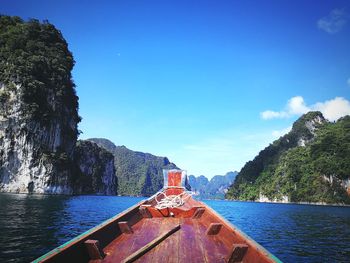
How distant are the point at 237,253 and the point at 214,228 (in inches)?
64.0

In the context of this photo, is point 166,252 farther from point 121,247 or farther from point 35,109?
point 35,109

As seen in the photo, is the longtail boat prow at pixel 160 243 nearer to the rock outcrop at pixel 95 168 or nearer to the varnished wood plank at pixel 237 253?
the varnished wood plank at pixel 237 253

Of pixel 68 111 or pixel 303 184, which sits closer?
pixel 68 111

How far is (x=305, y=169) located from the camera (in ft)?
388

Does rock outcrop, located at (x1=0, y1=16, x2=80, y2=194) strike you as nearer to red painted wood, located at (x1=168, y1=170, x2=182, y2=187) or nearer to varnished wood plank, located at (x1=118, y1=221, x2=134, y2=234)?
red painted wood, located at (x1=168, y1=170, x2=182, y2=187)

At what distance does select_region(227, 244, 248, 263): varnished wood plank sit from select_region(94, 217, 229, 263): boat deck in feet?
0.87

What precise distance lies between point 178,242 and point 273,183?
140 meters

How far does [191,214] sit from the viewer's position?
7738 millimetres

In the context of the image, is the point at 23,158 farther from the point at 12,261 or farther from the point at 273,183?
the point at 273,183

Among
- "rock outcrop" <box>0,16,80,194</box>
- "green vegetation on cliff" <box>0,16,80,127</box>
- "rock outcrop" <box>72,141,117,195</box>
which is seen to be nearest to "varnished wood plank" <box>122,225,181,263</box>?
"rock outcrop" <box>0,16,80,194</box>

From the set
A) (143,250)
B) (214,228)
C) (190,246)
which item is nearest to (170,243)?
(190,246)

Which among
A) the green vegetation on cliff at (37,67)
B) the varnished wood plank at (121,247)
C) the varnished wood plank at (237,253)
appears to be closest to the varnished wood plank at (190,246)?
the varnished wood plank at (237,253)

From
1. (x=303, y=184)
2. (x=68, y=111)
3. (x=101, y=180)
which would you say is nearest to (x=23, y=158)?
(x=68, y=111)

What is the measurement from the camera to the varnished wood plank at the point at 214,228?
568 cm
